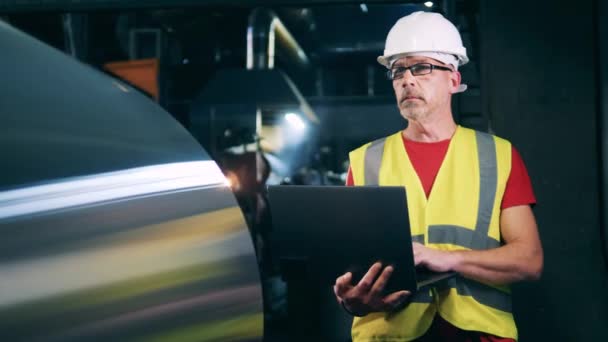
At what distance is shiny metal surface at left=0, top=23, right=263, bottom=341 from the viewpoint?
2.81 ft

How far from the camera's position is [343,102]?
1502 centimetres

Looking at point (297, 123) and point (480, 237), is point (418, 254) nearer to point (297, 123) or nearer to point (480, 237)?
point (480, 237)

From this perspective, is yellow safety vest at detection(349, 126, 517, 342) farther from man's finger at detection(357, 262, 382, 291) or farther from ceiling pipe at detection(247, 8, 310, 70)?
ceiling pipe at detection(247, 8, 310, 70)

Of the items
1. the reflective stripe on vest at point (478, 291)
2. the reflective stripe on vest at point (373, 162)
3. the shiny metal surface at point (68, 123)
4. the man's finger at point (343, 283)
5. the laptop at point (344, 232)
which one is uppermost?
the shiny metal surface at point (68, 123)

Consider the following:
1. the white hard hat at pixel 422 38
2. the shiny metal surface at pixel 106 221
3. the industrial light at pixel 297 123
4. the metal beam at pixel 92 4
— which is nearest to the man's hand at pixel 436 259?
the white hard hat at pixel 422 38

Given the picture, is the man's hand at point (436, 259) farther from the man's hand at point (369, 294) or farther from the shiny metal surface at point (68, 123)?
the shiny metal surface at point (68, 123)

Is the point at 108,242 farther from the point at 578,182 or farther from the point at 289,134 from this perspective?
the point at 289,134

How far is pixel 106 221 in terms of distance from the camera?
0.96 m

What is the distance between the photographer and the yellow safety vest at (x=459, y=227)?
200 cm

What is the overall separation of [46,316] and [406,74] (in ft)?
5.09

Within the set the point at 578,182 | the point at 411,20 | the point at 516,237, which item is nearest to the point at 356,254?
the point at 516,237

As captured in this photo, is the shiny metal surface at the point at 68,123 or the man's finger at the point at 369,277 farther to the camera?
the man's finger at the point at 369,277

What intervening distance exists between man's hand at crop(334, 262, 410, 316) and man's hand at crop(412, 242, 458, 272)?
11cm

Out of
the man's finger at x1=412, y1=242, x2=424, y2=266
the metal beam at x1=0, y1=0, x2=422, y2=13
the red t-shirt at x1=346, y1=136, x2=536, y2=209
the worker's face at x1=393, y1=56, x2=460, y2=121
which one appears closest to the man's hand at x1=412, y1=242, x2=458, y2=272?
the man's finger at x1=412, y1=242, x2=424, y2=266
